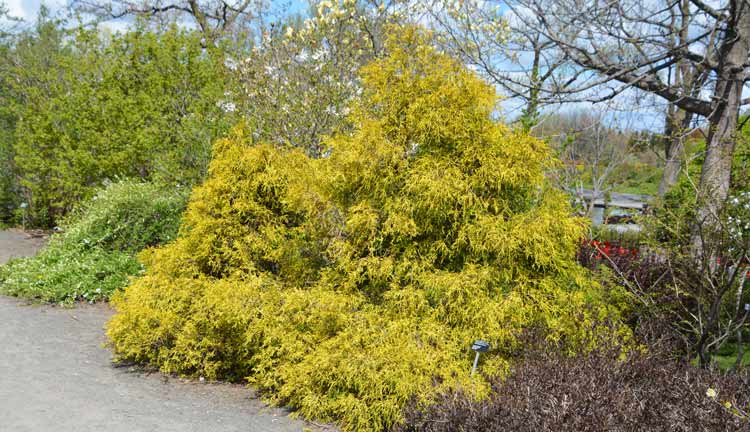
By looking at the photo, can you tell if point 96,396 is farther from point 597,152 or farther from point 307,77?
point 597,152

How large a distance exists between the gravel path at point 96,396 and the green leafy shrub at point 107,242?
1.64 m

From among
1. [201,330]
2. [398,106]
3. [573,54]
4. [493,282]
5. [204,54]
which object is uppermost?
[204,54]

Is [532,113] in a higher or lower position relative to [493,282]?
higher

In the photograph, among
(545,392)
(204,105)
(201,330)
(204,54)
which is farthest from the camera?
(204,54)

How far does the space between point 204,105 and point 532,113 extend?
5.31 m

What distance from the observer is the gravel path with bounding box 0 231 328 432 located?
406 centimetres

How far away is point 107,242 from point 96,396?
468 centimetres

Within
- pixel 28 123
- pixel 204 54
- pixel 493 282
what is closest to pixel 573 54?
pixel 493 282

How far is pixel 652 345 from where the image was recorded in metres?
4.15

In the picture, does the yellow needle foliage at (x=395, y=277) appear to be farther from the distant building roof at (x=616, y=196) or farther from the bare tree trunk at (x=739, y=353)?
the distant building roof at (x=616, y=196)

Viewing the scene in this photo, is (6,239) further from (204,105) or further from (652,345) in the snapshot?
(652,345)

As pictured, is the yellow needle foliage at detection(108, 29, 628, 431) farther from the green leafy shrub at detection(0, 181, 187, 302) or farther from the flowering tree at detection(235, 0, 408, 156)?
the green leafy shrub at detection(0, 181, 187, 302)

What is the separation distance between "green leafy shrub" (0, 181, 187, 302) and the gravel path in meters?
1.64

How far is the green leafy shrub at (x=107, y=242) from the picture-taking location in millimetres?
7742
